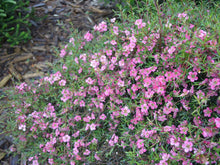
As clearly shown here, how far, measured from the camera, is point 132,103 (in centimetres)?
212

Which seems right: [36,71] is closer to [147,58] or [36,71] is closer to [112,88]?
[112,88]

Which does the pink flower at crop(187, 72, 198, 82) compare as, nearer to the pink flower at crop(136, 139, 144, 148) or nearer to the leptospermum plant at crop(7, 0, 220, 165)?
the leptospermum plant at crop(7, 0, 220, 165)

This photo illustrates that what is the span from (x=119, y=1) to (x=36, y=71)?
72.7 inches

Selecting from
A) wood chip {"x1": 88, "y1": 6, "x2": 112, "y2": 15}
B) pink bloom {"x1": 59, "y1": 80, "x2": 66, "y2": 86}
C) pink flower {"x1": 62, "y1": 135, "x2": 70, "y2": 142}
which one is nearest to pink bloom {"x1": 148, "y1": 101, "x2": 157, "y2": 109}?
pink flower {"x1": 62, "y1": 135, "x2": 70, "y2": 142}

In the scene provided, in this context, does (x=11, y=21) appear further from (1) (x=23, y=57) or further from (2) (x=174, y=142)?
(2) (x=174, y=142)

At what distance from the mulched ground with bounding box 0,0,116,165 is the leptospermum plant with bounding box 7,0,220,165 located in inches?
26.7

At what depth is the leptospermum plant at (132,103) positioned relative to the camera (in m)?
1.76

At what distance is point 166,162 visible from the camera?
1752 mm

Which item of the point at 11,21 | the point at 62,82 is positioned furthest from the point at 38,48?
the point at 62,82

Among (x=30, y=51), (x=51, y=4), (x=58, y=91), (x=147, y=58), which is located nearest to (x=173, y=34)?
(x=147, y=58)

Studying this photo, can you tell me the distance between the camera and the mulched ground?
341cm

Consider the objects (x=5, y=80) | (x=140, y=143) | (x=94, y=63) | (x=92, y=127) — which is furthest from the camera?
(x=5, y=80)

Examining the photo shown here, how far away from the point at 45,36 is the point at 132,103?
2497 mm

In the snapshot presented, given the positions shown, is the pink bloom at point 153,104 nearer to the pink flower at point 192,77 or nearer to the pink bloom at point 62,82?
the pink flower at point 192,77
